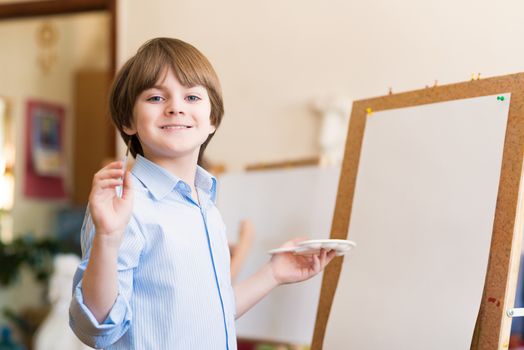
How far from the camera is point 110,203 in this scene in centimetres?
111

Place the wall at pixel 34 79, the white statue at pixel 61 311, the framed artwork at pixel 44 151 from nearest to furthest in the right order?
1. the white statue at pixel 61 311
2. the wall at pixel 34 79
3. the framed artwork at pixel 44 151

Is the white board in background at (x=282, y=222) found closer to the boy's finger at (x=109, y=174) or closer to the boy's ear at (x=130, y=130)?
the boy's ear at (x=130, y=130)

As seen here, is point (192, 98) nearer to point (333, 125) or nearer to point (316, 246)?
point (316, 246)

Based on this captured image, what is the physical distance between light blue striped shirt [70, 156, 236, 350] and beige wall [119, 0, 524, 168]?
145cm

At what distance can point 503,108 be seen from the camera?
1.46 m

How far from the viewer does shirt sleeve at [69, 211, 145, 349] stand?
113cm

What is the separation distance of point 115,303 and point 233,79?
2.21 meters

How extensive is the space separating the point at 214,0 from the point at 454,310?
2.21 m

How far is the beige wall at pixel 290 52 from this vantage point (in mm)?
2717

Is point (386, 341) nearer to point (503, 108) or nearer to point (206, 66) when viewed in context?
point (503, 108)

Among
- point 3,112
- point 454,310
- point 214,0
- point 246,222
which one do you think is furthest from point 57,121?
point 454,310

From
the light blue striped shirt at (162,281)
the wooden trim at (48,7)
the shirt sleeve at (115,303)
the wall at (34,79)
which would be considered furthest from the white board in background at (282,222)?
the wall at (34,79)

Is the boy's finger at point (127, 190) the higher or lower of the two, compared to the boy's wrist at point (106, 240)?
higher

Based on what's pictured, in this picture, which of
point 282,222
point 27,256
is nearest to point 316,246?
point 282,222
